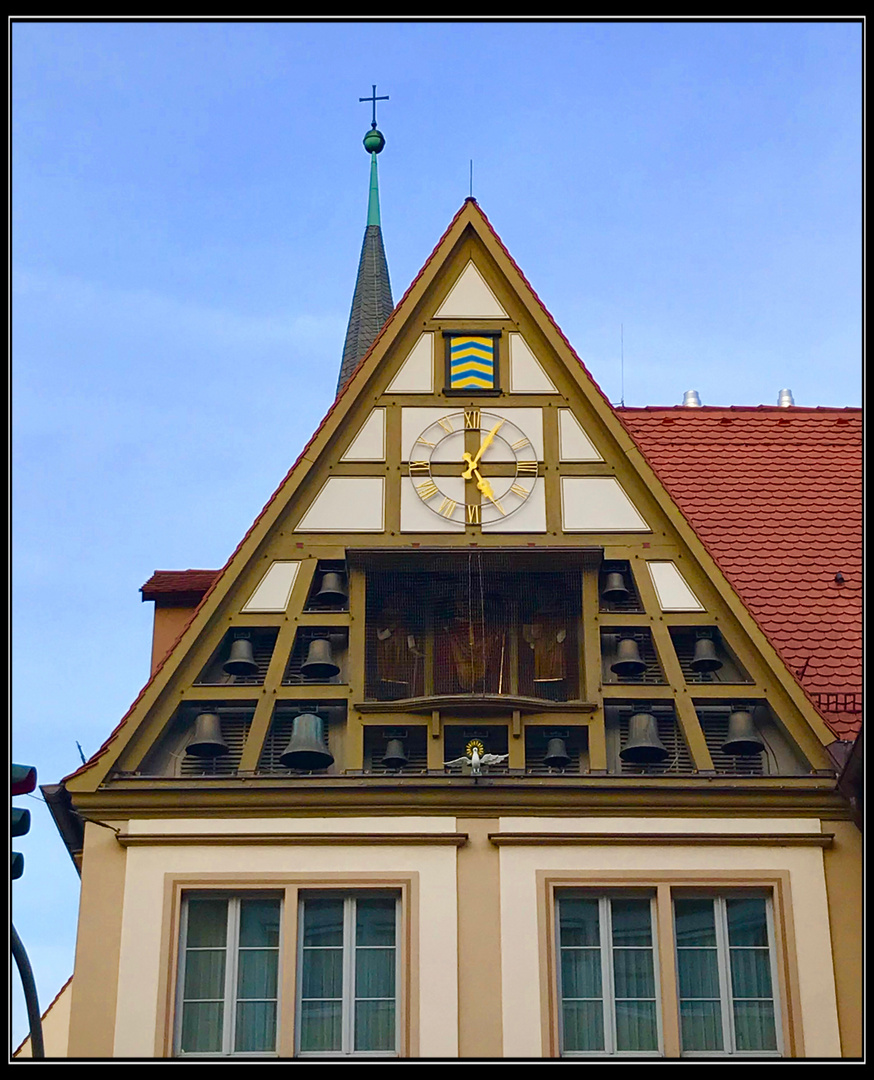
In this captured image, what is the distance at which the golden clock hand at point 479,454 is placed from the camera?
63.8 feet

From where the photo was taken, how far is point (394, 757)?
18.1m

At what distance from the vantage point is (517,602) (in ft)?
63.1

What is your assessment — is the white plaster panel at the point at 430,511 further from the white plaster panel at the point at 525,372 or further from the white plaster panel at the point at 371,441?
the white plaster panel at the point at 525,372

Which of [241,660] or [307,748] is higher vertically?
[241,660]

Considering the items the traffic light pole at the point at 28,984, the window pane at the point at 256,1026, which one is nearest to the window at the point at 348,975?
the window pane at the point at 256,1026

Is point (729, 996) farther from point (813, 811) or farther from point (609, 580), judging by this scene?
point (609, 580)

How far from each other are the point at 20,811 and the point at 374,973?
3.82 metres

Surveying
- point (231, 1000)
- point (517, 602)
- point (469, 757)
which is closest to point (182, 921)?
point (231, 1000)

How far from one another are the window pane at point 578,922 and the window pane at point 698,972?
2.28ft

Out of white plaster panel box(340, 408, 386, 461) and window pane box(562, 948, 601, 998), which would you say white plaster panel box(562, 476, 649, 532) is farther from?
window pane box(562, 948, 601, 998)

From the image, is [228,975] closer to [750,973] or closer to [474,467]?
[750,973]

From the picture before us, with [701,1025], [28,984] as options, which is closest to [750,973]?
[701,1025]

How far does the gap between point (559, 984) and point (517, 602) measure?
3787mm

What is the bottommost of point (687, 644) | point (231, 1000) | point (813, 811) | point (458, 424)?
point (231, 1000)
